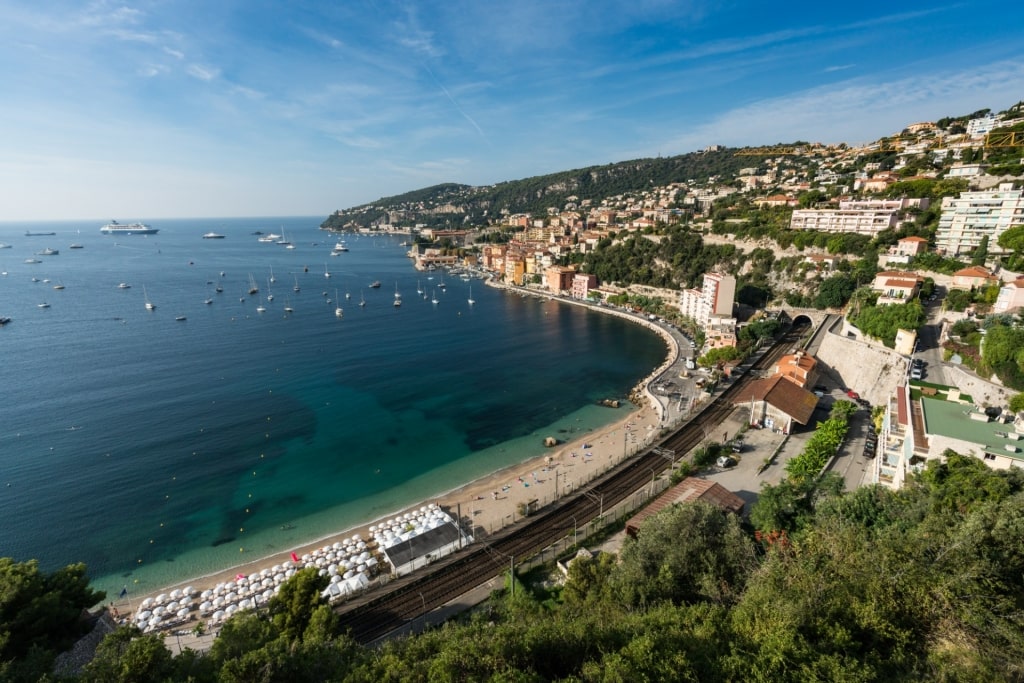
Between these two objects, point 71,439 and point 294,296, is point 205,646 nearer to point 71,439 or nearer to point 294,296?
point 71,439

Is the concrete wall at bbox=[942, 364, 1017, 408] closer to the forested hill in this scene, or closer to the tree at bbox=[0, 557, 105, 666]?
the tree at bbox=[0, 557, 105, 666]

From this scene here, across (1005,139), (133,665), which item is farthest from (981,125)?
(133,665)

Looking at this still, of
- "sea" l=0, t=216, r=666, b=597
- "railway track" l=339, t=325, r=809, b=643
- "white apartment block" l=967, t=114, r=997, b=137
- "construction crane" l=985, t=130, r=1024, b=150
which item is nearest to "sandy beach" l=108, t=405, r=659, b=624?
"sea" l=0, t=216, r=666, b=597

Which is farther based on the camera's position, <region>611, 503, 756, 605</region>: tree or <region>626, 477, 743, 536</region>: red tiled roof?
<region>626, 477, 743, 536</region>: red tiled roof

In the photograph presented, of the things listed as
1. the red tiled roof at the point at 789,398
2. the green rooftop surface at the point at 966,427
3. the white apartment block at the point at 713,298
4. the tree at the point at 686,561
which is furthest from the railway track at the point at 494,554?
the white apartment block at the point at 713,298

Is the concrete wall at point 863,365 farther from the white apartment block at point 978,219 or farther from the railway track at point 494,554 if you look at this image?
the white apartment block at point 978,219

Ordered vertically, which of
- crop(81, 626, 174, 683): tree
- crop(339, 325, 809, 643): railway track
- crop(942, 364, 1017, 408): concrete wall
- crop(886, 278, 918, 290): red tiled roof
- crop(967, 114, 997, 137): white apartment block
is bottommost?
crop(339, 325, 809, 643): railway track
